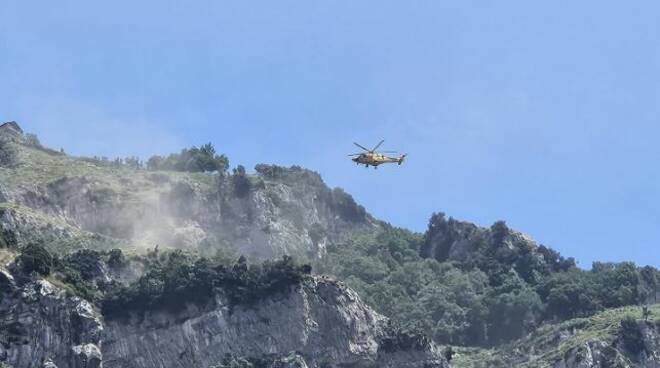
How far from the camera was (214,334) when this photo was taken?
18562 centimetres

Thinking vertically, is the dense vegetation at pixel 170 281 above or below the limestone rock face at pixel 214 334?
above

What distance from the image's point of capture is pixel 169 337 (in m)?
185

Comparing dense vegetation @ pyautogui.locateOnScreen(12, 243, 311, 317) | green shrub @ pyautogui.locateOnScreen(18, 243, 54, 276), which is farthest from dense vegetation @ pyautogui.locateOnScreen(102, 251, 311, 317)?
green shrub @ pyautogui.locateOnScreen(18, 243, 54, 276)

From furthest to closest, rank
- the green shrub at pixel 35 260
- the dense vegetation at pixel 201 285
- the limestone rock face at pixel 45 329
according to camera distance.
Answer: the dense vegetation at pixel 201 285
the green shrub at pixel 35 260
the limestone rock face at pixel 45 329

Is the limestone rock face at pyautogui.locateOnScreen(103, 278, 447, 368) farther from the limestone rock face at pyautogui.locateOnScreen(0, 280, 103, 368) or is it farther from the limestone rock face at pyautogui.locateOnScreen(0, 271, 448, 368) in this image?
the limestone rock face at pyautogui.locateOnScreen(0, 280, 103, 368)

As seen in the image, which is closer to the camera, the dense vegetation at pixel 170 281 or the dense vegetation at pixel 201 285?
the dense vegetation at pixel 170 281

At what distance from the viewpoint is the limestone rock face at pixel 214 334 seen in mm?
176750

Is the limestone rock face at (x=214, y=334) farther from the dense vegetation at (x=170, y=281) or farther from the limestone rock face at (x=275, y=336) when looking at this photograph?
the dense vegetation at (x=170, y=281)

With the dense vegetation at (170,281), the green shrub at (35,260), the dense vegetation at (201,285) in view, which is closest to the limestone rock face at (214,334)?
the dense vegetation at (201,285)

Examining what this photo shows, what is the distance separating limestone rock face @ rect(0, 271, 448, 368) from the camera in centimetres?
17675

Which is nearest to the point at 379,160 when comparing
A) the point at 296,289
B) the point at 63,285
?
the point at 296,289

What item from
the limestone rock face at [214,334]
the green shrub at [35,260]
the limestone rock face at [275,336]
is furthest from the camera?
the limestone rock face at [275,336]

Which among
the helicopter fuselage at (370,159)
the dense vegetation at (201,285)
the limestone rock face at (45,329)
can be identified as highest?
the helicopter fuselage at (370,159)

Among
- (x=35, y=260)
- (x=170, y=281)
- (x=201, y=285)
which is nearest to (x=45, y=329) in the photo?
(x=35, y=260)
